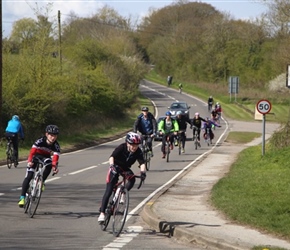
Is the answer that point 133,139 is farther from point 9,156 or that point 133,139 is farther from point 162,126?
point 162,126

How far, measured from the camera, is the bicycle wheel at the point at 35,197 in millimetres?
12328

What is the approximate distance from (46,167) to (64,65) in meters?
32.2

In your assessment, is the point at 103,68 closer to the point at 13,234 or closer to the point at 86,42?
the point at 86,42

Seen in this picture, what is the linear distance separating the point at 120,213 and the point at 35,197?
7.43ft

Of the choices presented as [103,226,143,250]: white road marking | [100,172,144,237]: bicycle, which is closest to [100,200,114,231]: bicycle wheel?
[100,172,144,237]: bicycle

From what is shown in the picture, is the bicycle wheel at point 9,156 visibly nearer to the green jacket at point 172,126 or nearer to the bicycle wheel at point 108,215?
the green jacket at point 172,126

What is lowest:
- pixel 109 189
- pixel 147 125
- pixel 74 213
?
pixel 74 213

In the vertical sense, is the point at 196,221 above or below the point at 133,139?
below

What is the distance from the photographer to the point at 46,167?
12531 millimetres

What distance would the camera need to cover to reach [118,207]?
1077 centimetres

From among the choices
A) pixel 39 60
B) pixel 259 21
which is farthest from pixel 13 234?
pixel 259 21

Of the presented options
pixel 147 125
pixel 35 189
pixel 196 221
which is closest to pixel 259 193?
pixel 196 221

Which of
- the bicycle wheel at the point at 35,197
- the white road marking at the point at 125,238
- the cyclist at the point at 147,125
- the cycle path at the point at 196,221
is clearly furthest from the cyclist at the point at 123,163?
the cyclist at the point at 147,125

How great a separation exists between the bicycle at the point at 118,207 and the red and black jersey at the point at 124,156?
209mm
